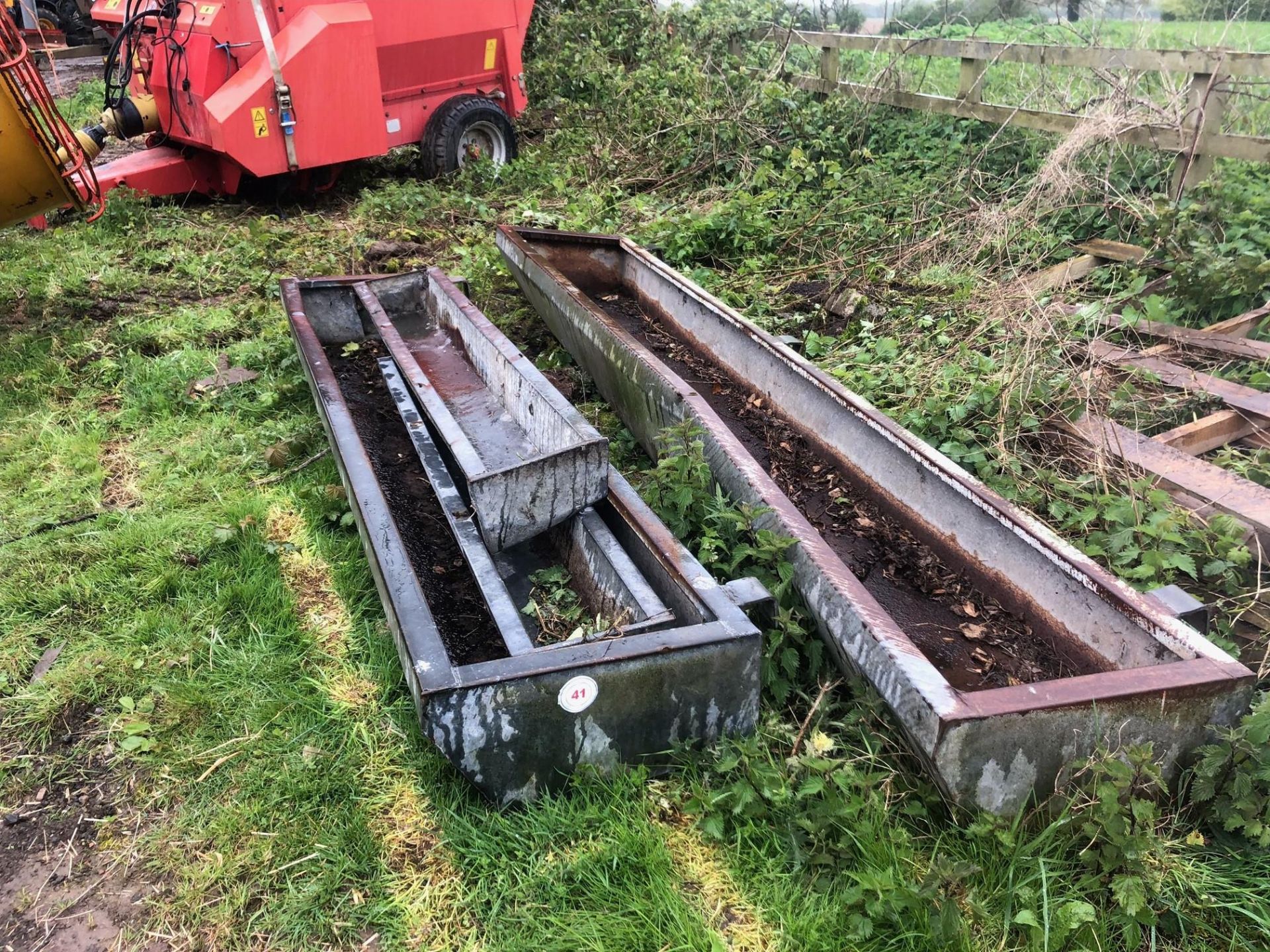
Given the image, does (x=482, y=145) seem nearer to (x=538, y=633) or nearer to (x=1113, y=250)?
(x=1113, y=250)

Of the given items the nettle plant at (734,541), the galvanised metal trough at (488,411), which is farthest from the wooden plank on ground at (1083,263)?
the galvanised metal trough at (488,411)

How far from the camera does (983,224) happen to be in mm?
5297

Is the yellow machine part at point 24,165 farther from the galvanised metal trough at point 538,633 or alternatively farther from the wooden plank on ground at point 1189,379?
the wooden plank on ground at point 1189,379

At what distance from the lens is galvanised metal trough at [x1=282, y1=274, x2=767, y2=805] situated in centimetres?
211

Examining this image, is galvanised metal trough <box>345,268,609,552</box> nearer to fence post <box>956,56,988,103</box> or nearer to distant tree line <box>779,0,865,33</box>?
fence post <box>956,56,988,103</box>

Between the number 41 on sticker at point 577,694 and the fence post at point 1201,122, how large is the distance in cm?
504

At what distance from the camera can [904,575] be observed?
300cm

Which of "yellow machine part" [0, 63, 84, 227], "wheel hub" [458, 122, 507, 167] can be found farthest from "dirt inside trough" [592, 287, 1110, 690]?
"wheel hub" [458, 122, 507, 167]

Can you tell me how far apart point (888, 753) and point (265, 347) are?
3876 millimetres

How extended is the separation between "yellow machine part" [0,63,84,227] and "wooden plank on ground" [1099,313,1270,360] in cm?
529

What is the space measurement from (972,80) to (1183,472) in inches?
169

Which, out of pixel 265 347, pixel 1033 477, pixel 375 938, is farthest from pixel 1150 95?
pixel 375 938

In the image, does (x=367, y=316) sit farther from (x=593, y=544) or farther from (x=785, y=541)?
(x=785, y=541)

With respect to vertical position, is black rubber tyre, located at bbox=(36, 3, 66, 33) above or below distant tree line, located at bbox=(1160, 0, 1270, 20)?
above
